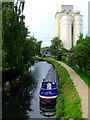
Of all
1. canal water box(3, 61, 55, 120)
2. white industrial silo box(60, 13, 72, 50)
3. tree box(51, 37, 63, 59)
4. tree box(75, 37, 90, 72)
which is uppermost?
white industrial silo box(60, 13, 72, 50)

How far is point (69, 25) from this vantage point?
54.7 m

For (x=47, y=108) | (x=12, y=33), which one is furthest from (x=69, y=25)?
(x=47, y=108)

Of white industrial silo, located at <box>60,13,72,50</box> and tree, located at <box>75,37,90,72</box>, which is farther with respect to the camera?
white industrial silo, located at <box>60,13,72,50</box>

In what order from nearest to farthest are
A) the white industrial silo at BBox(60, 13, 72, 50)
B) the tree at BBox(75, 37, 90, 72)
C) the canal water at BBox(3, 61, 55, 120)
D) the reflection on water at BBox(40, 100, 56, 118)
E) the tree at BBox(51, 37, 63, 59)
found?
the canal water at BBox(3, 61, 55, 120), the reflection on water at BBox(40, 100, 56, 118), the tree at BBox(75, 37, 90, 72), the tree at BBox(51, 37, 63, 59), the white industrial silo at BBox(60, 13, 72, 50)

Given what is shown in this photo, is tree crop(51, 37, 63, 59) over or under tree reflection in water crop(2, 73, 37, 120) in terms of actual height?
over

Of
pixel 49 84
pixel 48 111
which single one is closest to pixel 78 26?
pixel 49 84

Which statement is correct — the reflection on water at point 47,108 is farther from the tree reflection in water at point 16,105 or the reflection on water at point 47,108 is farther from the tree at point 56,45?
the tree at point 56,45

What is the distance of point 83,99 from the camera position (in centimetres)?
1034

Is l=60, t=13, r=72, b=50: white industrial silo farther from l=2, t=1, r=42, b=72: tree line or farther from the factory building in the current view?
l=2, t=1, r=42, b=72: tree line

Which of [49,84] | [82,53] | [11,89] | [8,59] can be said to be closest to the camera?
[8,59]

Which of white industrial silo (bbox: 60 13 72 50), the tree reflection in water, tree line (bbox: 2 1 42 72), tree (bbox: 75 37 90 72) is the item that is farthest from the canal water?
white industrial silo (bbox: 60 13 72 50)

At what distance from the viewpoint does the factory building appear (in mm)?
54406

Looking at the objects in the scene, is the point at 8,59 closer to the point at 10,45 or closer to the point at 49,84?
the point at 10,45

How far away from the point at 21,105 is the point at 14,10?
8967 mm
